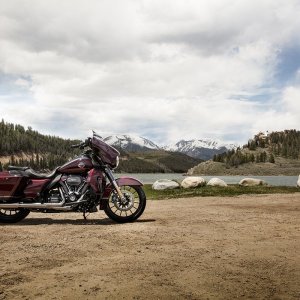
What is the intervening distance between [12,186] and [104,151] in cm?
290

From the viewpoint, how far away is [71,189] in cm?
1184

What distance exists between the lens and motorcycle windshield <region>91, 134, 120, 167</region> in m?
12.0

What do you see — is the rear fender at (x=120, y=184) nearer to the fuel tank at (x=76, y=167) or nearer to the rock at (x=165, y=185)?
the fuel tank at (x=76, y=167)

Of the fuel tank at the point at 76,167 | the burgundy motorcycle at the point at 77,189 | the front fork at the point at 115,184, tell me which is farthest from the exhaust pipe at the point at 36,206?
the front fork at the point at 115,184

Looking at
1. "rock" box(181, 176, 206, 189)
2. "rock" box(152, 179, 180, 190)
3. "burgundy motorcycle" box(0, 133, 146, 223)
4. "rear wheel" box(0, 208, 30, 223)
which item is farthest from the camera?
"rock" box(181, 176, 206, 189)

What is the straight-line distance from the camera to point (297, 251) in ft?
26.2

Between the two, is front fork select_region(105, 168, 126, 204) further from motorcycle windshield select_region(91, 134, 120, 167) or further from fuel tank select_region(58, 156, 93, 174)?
fuel tank select_region(58, 156, 93, 174)

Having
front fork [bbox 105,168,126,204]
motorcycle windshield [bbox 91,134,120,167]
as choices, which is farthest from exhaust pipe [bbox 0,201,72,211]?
motorcycle windshield [bbox 91,134,120,167]

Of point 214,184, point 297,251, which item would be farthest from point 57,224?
point 214,184

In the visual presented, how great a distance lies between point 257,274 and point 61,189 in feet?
23.0

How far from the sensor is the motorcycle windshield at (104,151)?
39.4 feet

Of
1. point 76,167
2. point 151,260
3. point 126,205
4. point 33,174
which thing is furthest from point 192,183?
point 151,260

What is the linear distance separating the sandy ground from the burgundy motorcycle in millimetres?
501

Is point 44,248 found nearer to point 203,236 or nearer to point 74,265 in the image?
point 74,265
